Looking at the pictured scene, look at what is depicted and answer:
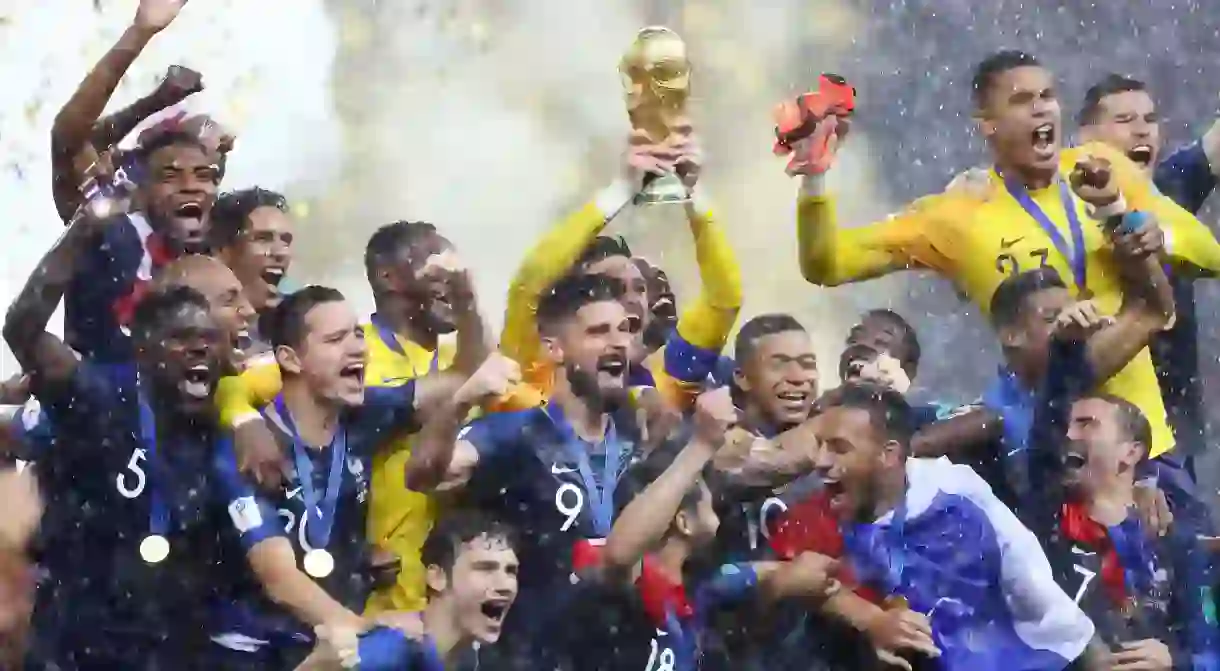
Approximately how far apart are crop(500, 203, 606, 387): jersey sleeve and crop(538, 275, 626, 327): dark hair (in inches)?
0.9

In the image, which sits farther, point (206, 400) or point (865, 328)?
point (865, 328)

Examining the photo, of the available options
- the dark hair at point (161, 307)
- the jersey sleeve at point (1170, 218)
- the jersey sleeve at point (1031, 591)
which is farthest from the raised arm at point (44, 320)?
the jersey sleeve at point (1170, 218)

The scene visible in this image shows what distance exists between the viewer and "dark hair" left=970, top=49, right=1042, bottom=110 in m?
2.78

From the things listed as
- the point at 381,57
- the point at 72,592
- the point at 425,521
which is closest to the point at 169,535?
the point at 72,592

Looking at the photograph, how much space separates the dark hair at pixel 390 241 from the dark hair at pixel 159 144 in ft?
0.86

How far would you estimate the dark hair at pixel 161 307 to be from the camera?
235 centimetres

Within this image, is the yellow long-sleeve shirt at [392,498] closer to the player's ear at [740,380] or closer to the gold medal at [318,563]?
the gold medal at [318,563]

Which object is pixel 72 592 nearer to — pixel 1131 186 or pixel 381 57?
pixel 381 57

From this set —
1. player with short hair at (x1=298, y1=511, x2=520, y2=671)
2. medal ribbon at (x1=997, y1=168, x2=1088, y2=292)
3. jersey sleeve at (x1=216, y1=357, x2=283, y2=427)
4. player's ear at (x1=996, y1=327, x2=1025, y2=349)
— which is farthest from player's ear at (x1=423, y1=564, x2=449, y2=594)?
medal ribbon at (x1=997, y1=168, x2=1088, y2=292)

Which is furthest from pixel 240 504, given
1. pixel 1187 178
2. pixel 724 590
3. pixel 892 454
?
pixel 1187 178

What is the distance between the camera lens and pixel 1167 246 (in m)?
2.76

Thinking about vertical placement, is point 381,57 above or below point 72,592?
above

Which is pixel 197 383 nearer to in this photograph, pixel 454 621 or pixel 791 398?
pixel 454 621

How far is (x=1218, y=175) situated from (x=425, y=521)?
1.37 meters
